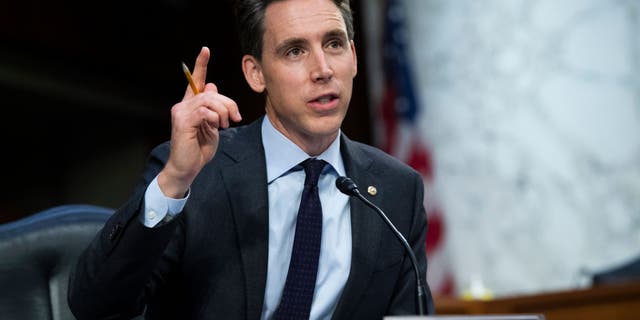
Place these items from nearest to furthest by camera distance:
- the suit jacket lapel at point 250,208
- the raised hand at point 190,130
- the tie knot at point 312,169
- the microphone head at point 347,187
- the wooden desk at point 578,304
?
1. the raised hand at point 190,130
2. the microphone head at point 347,187
3. the suit jacket lapel at point 250,208
4. the tie knot at point 312,169
5. the wooden desk at point 578,304

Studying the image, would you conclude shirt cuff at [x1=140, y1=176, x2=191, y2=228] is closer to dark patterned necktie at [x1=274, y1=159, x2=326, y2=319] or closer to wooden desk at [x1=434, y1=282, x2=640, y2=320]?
dark patterned necktie at [x1=274, y1=159, x2=326, y2=319]

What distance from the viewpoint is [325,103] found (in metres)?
1.60

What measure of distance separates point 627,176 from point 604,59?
2.15 feet

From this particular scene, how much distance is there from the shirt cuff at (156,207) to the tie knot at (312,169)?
13.8 inches

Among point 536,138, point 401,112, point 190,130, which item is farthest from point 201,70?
point 401,112

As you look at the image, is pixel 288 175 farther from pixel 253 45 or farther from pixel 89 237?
pixel 89 237

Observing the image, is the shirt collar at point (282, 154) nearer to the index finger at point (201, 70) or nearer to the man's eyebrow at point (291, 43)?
the man's eyebrow at point (291, 43)

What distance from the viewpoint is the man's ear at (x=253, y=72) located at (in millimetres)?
1737

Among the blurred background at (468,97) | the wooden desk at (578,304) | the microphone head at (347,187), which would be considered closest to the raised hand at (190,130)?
the microphone head at (347,187)

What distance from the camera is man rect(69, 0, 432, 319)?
5.09 ft

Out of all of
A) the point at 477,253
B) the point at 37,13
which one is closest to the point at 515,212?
the point at 477,253

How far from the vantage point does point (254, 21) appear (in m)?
1.70

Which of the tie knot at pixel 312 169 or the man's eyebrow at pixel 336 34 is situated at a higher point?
the man's eyebrow at pixel 336 34

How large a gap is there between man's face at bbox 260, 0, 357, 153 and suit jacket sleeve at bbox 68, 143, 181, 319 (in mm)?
375
